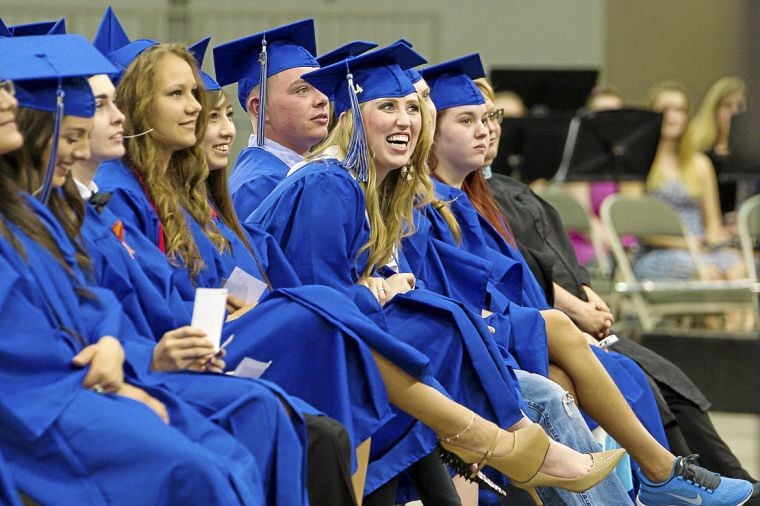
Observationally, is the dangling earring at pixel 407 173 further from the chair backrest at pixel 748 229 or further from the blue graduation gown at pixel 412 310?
the chair backrest at pixel 748 229

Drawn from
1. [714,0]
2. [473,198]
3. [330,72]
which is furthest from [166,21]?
[330,72]

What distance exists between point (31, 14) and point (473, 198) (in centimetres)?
606

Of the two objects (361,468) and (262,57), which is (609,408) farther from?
→ (262,57)

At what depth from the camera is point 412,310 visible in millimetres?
3635

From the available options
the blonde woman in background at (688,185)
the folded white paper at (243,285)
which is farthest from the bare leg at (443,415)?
the blonde woman in background at (688,185)

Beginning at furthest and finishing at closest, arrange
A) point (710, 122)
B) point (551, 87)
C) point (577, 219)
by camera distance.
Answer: point (551, 87)
point (710, 122)
point (577, 219)

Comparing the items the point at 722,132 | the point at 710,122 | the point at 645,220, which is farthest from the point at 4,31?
the point at 722,132

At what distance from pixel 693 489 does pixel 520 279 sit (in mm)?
862

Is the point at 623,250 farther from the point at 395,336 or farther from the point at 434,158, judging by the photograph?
the point at 395,336

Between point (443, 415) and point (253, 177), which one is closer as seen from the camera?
point (443, 415)

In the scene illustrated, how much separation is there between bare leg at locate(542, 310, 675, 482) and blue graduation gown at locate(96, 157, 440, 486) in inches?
36.8

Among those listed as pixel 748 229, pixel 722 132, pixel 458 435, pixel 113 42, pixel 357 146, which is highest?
pixel 113 42

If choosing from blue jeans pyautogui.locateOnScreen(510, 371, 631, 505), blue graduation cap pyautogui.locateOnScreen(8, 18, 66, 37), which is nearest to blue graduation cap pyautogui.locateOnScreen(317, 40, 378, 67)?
blue graduation cap pyautogui.locateOnScreen(8, 18, 66, 37)

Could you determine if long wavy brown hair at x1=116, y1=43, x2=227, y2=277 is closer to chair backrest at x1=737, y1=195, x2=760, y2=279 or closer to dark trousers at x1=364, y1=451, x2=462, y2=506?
dark trousers at x1=364, y1=451, x2=462, y2=506
